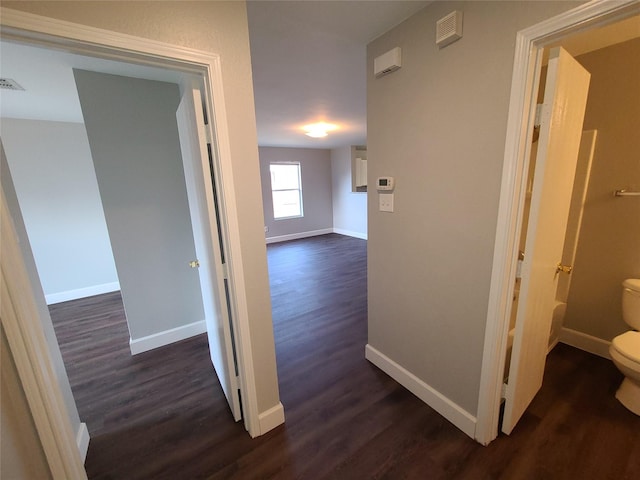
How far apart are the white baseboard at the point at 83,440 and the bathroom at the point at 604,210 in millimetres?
3305

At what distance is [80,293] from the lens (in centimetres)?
370

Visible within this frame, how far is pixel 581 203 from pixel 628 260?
509 mm

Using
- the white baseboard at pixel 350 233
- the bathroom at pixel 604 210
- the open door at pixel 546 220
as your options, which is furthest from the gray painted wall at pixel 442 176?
the white baseboard at pixel 350 233

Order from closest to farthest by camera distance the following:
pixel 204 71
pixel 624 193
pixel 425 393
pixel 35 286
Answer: pixel 204 71
pixel 35 286
pixel 425 393
pixel 624 193

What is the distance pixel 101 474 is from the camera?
1.41m

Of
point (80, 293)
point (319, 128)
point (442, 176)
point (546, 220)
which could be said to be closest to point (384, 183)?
point (442, 176)

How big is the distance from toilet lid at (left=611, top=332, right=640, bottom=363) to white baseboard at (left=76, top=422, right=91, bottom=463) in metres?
3.15

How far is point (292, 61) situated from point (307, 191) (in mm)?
5141

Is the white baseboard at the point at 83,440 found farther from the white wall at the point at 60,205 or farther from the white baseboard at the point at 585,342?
the white baseboard at the point at 585,342

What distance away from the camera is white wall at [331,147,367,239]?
6.78m

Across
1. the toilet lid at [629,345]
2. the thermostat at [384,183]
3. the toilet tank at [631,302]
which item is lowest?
the toilet lid at [629,345]

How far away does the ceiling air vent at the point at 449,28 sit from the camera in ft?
4.07

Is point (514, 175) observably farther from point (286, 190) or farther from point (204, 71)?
point (286, 190)

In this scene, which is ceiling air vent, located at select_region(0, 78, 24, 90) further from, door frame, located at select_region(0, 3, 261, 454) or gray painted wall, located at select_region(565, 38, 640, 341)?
gray painted wall, located at select_region(565, 38, 640, 341)
